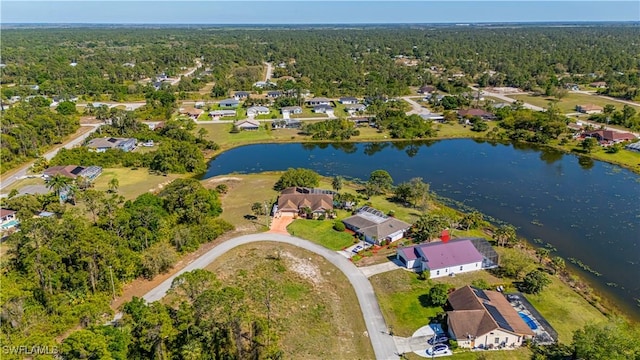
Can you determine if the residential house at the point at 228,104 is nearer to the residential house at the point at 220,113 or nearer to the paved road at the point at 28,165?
the residential house at the point at 220,113

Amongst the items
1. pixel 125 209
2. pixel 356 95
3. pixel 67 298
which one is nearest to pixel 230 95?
pixel 356 95

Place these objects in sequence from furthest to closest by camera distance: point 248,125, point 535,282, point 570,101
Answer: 1. point 570,101
2. point 248,125
3. point 535,282

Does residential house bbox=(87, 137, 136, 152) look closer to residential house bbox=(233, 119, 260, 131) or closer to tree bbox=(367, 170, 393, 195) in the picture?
residential house bbox=(233, 119, 260, 131)

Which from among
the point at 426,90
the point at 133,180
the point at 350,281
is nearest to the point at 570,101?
the point at 426,90

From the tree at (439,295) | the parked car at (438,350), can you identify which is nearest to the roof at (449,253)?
the tree at (439,295)

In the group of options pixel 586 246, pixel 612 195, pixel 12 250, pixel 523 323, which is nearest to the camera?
pixel 523 323

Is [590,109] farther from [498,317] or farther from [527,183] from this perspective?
[498,317]

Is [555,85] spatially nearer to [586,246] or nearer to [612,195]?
[612,195]
